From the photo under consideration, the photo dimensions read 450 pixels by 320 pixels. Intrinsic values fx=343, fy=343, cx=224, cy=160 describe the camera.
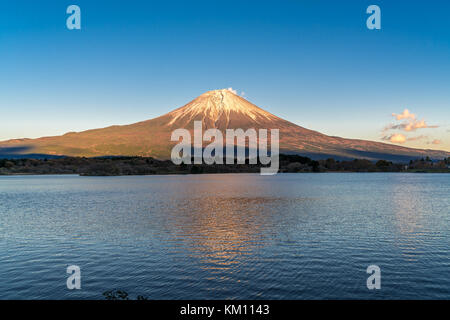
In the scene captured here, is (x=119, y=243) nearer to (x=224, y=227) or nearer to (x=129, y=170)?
(x=224, y=227)

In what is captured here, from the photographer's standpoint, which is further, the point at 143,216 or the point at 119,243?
the point at 143,216

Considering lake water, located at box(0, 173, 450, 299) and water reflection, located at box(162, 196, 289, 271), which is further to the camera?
water reflection, located at box(162, 196, 289, 271)

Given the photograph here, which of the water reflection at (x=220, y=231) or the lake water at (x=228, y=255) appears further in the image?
the water reflection at (x=220, y=231)

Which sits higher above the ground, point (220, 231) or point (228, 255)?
point (228, 255)

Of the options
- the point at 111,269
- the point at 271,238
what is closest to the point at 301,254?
the point at 271,238

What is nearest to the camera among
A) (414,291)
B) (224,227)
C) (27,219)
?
(414,291)

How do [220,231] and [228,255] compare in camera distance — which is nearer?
[228,255]

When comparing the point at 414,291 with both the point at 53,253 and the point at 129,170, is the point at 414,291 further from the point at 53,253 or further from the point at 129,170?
the point at 129,170
